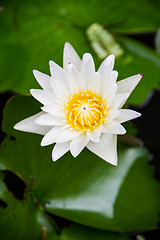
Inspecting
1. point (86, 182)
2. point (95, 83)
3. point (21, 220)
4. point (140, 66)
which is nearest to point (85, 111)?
point (95, 83)

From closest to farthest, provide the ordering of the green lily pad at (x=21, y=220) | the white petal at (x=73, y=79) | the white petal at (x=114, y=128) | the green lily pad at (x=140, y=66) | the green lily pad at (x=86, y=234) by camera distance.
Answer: the white petal at (x=114, y=128)
the white petal at (x=73, y=79)
the green lily pad at (x=21, y=220)
the green lily pad at (x=86, y=234)
the green lily pad at (x=140, y=66)

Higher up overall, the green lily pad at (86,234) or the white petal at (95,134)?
the white petal at (95,134)

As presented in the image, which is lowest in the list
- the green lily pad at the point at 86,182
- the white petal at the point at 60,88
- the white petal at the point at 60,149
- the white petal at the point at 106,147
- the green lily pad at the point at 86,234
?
the green lily pad at the point at 86,234

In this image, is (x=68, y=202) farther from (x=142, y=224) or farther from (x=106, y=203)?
(x=142, y=224)

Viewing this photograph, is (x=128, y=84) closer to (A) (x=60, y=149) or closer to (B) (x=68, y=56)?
(B) (x=68, y=56)

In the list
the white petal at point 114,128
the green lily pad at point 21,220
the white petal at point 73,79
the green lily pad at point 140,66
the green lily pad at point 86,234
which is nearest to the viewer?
the white petal at point 114,128

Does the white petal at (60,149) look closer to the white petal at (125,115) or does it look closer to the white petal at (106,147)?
the white petal at (106,147)

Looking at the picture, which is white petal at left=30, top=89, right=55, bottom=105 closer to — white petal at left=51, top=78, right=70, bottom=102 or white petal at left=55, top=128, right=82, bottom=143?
white petal at left=51, top=78, right=70, bottom=102

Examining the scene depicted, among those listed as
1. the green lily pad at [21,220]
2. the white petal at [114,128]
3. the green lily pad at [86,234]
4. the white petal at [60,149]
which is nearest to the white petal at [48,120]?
the white petal at [60,149]
